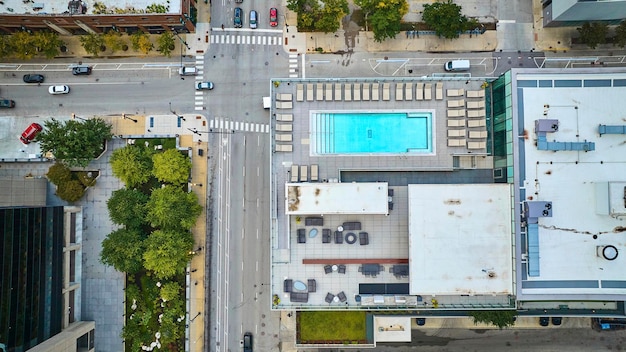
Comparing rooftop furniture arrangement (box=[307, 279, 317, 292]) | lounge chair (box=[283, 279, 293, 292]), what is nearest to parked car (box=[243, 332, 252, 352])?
lounge chair (box=[283, 279, 293, 292])

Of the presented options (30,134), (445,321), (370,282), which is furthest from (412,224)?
(30,134)

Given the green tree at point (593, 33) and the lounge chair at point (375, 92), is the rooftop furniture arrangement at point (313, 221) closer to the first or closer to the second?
the lounge chair at point (375, 92)

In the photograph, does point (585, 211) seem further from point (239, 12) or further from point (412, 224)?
point (239, 12)

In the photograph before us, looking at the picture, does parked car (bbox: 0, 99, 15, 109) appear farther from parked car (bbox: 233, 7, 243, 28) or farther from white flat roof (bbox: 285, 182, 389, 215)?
white flat roof (bbox: 285, 182, 389, 215)

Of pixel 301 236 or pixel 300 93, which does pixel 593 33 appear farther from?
pixel 301 236

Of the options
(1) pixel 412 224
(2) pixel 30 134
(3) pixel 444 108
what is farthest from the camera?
(2) pixel 30 134
